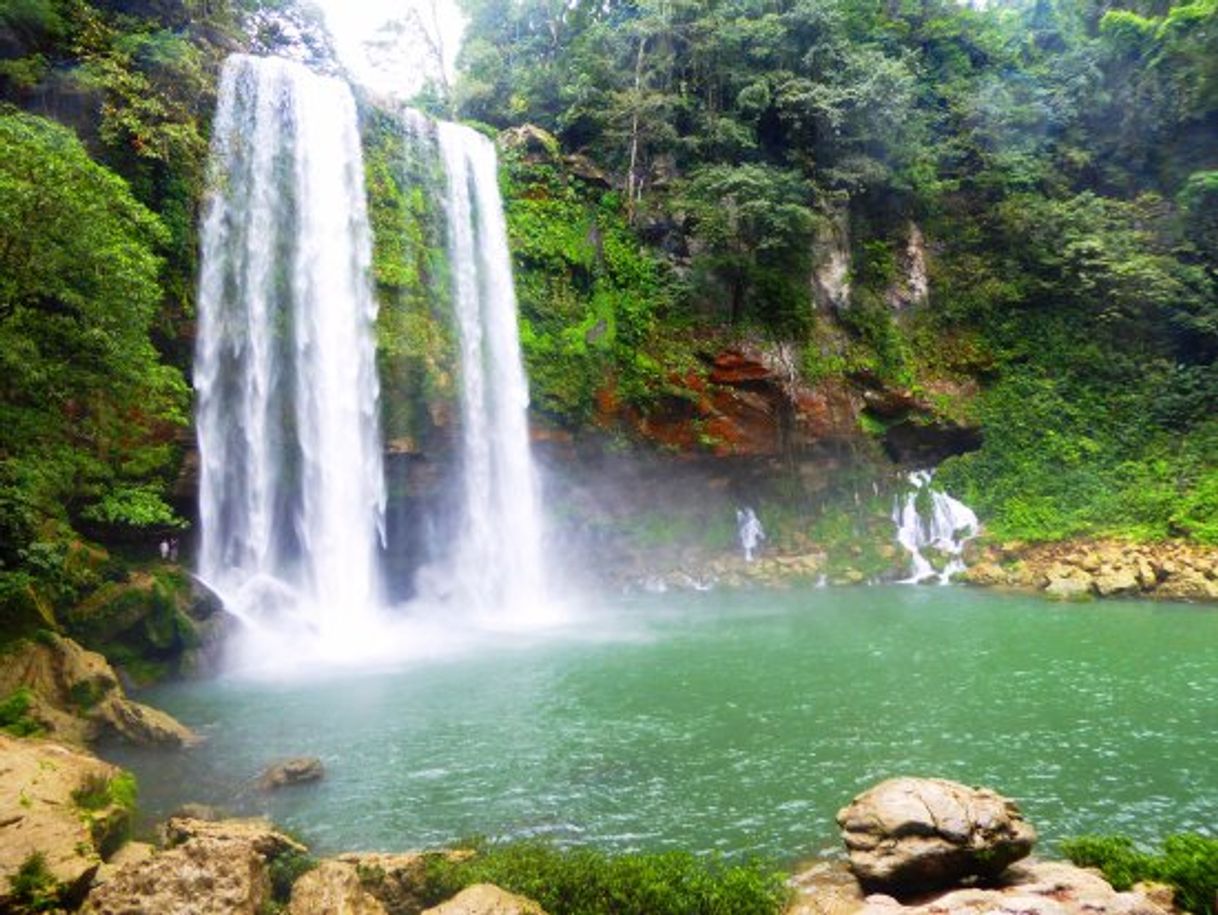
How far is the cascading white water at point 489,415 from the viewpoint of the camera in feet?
68.8

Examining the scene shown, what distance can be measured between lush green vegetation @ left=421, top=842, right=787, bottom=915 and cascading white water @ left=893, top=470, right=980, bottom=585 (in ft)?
63.7

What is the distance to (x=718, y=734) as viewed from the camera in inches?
399

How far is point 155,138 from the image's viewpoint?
1614 cm

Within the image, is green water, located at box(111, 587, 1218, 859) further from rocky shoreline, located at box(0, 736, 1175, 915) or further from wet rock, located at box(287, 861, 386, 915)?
wet rock, located at box(287, 861, 386, 915)

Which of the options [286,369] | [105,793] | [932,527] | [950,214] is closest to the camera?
[105,793]

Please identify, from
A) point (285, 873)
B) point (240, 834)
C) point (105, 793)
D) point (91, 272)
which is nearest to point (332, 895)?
point (285, 873)

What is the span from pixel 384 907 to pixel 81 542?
1071 cm

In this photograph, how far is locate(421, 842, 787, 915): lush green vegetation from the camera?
556 cm

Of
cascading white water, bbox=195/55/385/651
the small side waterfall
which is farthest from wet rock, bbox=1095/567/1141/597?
cascading white water, bbox=195/55/385/651

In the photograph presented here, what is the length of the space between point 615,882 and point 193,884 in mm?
2768

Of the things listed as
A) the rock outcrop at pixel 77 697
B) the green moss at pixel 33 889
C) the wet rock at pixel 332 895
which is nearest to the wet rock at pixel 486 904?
the wet rock at pixel 332 895

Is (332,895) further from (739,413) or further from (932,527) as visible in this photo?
(932,527)

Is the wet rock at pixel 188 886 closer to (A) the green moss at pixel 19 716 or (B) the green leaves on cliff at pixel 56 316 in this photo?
(A) the green moss at pixel 19 716

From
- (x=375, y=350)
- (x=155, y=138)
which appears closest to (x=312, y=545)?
(x=375, y=350)
